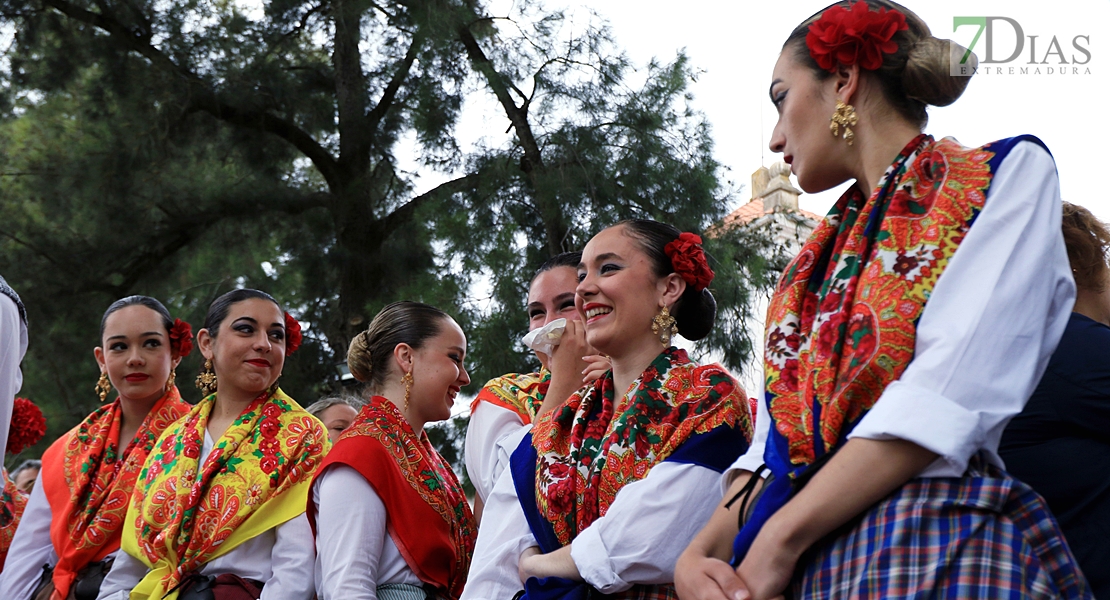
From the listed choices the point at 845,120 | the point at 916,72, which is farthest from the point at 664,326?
the point at 916,72

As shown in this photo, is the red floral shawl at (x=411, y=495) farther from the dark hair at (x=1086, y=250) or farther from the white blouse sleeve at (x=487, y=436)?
the dark hair at (x=1086, y=250)

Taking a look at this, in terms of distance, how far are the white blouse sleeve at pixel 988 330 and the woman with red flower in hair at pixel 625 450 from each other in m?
0.71

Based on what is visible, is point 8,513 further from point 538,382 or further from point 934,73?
point 934,73

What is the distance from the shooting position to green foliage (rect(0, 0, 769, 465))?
5.91 m

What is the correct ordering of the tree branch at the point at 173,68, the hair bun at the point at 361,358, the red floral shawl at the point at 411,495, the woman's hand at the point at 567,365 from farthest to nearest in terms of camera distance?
the tree branch at the point at 173,68
the hair bun at the point at 361,358
the red floral shawl at the point at 411,495
the woman's hand at the point at 567,365

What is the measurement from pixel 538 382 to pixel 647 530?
56.7 inches

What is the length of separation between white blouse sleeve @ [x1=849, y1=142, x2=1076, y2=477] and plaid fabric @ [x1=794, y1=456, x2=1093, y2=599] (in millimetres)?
41

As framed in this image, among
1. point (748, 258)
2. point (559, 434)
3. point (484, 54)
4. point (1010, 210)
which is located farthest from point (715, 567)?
point (484, 54)

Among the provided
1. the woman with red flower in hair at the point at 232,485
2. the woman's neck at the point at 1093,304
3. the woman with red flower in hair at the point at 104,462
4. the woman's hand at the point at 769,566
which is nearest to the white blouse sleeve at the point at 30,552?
the woman with red flower in hair at the point at 104,462

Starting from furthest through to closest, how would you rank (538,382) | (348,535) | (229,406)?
(229,406) < (538,382) < (348,535)

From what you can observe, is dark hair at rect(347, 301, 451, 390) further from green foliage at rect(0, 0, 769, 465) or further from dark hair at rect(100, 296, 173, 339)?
green foliage at rect(0, 0, 769, 465)

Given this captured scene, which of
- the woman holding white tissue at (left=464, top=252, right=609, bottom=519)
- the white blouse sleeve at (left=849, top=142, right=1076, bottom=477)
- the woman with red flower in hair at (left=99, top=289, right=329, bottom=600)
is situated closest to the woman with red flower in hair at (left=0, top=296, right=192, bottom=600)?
the woman with red flower in hair at (left=99, top=289, right=329, bottom=600)

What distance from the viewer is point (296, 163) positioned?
789 cm

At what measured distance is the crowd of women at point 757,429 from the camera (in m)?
1.36
